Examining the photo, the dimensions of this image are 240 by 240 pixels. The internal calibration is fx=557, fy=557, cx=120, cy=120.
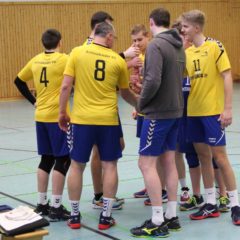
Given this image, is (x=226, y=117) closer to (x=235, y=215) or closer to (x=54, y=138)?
(x=235, y=215)

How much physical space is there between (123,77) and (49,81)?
0.77 meters

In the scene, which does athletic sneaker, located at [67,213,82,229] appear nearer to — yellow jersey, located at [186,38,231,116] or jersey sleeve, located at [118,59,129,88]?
jersey sleeve, located at [118,59,129,88]

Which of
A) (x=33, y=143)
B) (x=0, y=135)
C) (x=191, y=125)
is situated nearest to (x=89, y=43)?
(x=191, y=125)

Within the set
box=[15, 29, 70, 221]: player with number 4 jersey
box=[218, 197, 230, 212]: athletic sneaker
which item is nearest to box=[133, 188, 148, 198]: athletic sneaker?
box=[218, 197, 230, 212]: athletic sneaker

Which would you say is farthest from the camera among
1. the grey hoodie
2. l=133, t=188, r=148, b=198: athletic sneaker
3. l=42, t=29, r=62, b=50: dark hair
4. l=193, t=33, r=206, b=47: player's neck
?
l=133, t=188, r=148, b=198: athletic sneaker

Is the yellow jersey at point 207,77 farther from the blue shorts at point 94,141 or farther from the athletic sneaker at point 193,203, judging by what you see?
the athletic sneaker at point 193,203

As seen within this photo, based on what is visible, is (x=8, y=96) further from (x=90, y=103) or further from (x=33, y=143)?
(x=90, y=103)

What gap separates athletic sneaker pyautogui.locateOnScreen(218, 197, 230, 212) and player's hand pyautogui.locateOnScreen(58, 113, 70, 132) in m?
1.72

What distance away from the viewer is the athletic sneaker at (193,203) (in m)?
5.56

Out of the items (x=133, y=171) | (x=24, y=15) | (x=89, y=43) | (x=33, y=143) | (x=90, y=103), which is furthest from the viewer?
(x=24, y=15)

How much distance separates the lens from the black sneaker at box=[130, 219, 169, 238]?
15.5 ft

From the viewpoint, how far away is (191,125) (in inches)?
206

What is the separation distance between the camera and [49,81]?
527cm

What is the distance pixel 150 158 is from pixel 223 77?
1011 mm
